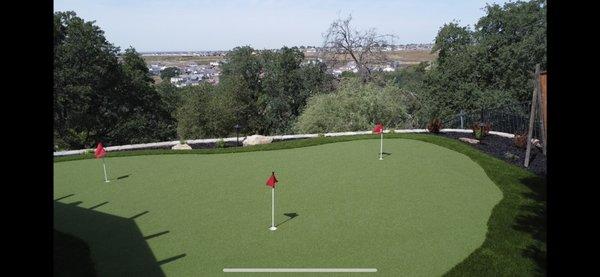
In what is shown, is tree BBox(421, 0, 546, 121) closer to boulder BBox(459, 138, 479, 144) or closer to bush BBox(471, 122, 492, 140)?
bush BBox(471, 122, 492, 140)

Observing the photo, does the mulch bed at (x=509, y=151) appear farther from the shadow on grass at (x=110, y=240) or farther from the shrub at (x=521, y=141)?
the shadow on grass at (x=110, y=240)

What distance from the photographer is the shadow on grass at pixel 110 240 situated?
6.65 m

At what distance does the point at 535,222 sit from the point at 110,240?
8.18 m

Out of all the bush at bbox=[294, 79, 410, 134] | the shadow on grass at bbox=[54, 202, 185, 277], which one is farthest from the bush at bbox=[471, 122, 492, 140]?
the shadow on grass at bbox=[54, 202, 185, 277]

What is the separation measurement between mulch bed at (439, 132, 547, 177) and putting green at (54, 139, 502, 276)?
5.42 ft

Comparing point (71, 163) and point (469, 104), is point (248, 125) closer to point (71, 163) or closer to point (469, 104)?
point (469, 104)

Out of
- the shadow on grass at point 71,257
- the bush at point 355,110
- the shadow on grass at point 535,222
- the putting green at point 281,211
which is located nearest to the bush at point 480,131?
the putting green at point 281,211

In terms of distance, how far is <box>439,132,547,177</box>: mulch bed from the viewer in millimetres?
12864
